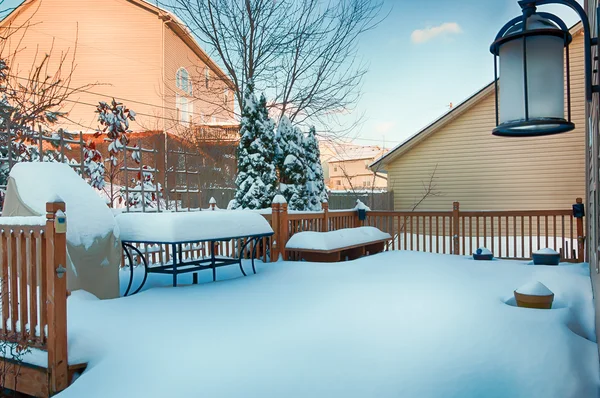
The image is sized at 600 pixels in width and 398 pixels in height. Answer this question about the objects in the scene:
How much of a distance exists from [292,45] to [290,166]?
389cm

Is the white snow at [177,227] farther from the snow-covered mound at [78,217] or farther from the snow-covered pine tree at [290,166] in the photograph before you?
the snow-covered pine tree at [290,166]

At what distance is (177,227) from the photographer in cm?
485

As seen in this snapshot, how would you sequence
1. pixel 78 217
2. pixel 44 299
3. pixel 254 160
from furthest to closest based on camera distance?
pixel 254 160, pixel 78 217, pixel 44 299

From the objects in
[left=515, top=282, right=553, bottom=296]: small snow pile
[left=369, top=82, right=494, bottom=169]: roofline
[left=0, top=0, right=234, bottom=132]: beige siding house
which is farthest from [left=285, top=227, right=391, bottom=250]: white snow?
[left=0, top=0, right=234, bottom=132]: beige siding house

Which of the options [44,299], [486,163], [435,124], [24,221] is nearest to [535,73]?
[44,299]

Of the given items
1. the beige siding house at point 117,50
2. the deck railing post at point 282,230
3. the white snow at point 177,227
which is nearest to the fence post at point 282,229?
the deck railing post at point 282,230

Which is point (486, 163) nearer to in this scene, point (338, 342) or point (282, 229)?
point (282, 229)

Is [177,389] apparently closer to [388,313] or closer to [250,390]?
[250,390]

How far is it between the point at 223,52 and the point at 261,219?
7.07m

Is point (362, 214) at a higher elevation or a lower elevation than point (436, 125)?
lower

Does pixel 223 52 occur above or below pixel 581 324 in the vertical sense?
above

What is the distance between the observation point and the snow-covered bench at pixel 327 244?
6.93 metres

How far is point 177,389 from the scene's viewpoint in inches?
93.7

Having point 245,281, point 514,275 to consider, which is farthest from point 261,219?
point 514,275
